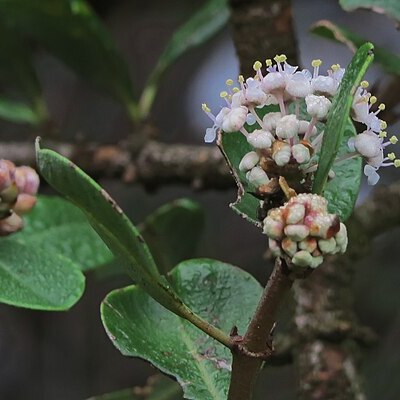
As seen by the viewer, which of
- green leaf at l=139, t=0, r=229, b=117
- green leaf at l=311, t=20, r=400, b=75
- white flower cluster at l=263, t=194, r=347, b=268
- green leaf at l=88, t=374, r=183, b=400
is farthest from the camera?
green leaf at l=139, t=0, r=229, b=117

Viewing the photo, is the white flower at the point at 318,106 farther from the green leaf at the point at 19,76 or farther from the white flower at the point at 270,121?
the green leaf at the point at 19,76

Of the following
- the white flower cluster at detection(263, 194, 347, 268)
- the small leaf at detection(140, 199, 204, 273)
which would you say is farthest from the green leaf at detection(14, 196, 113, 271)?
the white flower cluster at detection(263, 194, 347, 268)

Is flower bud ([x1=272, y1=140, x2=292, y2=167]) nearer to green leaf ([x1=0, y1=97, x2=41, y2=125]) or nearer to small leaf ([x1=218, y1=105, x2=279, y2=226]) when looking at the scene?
small leaf ([x1=218, y1=105, x2=279, y2=226])

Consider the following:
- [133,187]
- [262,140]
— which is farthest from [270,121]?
[133,187]

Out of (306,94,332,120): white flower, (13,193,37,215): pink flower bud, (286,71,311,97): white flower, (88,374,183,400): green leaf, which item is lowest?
(88,374,183,400): green leaf

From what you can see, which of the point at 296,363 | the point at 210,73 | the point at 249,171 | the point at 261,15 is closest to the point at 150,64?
the point at 210,73

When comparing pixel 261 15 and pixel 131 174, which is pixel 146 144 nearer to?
pixel 131 174
